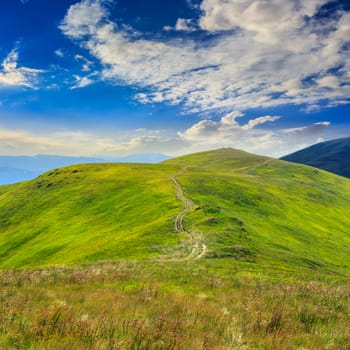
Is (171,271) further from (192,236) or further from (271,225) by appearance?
(271,225)

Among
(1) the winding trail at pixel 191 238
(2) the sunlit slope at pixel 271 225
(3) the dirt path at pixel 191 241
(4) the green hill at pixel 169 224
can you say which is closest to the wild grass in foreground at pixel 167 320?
(3) the dirt path at pixel 191 241

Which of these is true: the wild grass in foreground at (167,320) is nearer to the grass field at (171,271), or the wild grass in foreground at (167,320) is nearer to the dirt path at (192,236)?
the grass field at (171,271)

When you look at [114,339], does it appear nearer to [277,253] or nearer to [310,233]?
[277,253]

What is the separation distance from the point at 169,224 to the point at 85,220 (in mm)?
36022

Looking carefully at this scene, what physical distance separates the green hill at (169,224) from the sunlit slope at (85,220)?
0.98ft

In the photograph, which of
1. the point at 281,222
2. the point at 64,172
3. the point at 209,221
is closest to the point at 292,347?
the point at 209,221

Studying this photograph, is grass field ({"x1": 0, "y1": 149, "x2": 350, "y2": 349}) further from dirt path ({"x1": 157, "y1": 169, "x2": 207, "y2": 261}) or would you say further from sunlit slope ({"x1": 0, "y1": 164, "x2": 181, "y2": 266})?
sunlit slope ({"x1": 0, "y1": 164, "x2": 181, "y2": 266})

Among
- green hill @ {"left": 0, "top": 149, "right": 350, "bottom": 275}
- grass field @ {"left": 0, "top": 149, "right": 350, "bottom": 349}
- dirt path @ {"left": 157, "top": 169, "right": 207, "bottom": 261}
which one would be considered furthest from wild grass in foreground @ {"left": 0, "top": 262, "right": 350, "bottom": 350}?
green hill @ {"left": 0, "top": 149, "right": 350, "bottom": 275}

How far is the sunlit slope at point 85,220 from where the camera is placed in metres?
40.6

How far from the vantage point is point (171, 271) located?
19.6 metres

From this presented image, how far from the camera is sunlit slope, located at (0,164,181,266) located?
40.6 m

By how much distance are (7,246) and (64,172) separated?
75383 millimetres

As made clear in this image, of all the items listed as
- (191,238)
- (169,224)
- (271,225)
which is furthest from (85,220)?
(271,225)

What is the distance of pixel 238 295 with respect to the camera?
12.0 meters
